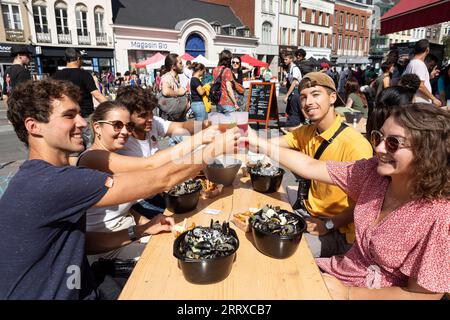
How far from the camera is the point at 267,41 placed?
33.4m

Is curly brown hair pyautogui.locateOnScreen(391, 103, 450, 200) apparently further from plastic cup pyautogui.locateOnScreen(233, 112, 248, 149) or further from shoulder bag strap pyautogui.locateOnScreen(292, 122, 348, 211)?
plastic cup pyautogui.locateOnScreen(233, 112, 248, 149)

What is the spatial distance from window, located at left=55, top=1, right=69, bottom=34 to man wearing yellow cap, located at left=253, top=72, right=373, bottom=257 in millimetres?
23176

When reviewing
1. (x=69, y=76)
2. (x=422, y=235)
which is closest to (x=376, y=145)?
(x=422, y=235)

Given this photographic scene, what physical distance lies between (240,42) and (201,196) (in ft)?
102

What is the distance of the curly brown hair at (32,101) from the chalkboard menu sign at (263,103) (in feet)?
23.9

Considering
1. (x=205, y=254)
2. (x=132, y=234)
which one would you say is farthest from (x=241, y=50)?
(x=205, y=254)

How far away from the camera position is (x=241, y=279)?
4.34ft

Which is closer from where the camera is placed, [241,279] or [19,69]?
[241,279]

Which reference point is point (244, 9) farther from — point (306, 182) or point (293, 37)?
→ point (306, 182)

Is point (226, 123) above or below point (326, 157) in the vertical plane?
above

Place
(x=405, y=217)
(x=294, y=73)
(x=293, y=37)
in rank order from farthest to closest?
(x=293, y=37), (x=294, y=73), (x=405, y=217)

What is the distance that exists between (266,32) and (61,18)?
20501 millimetres

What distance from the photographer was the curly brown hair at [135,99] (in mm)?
2564

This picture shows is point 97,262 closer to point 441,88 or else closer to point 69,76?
point 69,76
